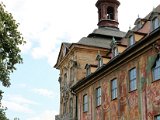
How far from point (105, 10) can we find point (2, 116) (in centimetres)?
2461

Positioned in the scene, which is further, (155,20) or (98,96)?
(98,96)

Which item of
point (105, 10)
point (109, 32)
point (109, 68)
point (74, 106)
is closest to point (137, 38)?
point (109, 68)

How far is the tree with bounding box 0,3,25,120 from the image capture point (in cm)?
1961

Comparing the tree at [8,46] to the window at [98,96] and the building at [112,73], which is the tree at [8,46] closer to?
the building at [112,73]

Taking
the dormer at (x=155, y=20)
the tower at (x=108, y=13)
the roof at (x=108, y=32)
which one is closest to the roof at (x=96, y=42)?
the roof at (x=108, y=32)

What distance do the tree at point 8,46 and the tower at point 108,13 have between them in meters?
21.7

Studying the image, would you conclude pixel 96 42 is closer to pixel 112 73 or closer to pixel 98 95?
pixel 98 95

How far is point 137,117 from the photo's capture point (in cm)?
2228

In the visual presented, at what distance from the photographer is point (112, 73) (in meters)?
26.4

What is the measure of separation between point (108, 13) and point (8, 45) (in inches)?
941

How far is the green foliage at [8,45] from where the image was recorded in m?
19.6

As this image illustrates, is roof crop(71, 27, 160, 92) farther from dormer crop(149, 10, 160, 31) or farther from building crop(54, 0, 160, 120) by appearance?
dormer crop(149, 10, 160, 31)

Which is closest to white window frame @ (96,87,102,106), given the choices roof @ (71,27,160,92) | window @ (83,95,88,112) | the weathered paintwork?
the weathered paintwork

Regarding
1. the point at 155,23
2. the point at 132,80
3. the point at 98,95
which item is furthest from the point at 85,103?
the point at 155,23
